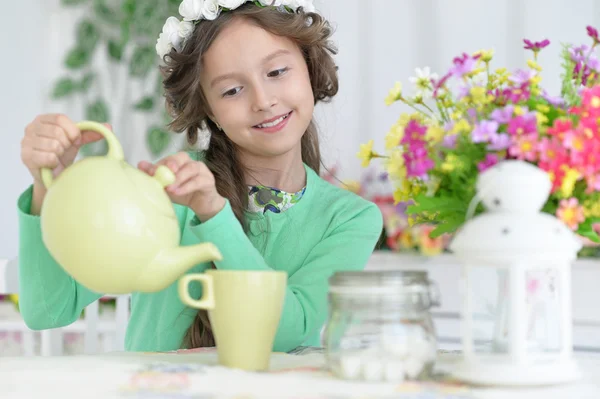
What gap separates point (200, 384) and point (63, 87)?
3.04 metres

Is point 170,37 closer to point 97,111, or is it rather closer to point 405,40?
point 405,40

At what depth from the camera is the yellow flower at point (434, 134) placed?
798mm

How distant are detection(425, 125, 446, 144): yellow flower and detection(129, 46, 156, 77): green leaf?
2863 millimetres

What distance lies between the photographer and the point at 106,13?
356cm

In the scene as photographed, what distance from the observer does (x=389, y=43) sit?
9.65ft

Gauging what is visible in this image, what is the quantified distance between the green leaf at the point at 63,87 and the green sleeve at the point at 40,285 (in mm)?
2489

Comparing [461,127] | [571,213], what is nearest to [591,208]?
[571,213]

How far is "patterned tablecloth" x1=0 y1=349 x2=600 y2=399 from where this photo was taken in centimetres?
68

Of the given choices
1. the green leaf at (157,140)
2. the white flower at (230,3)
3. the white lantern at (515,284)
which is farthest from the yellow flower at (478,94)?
the green leaf at (157,140)

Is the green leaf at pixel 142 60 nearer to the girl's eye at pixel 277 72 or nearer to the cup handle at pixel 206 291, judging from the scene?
the girl's eye at pixel 277 72

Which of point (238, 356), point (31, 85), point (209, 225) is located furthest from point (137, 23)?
point (238, 356)

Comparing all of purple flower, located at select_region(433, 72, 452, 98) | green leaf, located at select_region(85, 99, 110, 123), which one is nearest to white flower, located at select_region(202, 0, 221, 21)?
purple flower, located at select_region(433, 72, 452, 98)

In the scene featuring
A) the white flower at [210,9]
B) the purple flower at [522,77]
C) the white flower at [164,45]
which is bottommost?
the purple flower at [522,77]

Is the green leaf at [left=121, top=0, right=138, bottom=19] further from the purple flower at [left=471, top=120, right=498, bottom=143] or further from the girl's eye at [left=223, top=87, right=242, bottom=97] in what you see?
the purple flower at [left=471, top=120, right=498, bottom=143]
